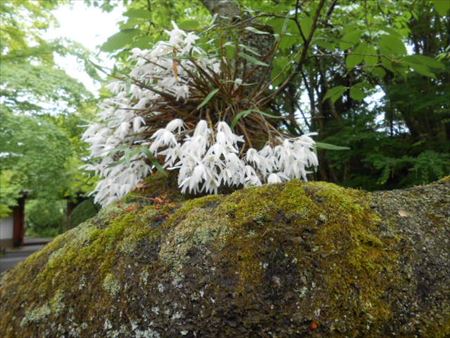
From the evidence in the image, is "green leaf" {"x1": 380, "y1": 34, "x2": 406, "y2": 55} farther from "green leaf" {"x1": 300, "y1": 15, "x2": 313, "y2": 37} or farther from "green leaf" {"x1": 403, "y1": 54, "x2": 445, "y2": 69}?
"green leaf" {"x1": 300, "y1": 15, "x2": 313, "y2": 37}

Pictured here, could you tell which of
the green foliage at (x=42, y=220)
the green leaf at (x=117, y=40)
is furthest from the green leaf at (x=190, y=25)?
the green foliage at (x=42, y=220)

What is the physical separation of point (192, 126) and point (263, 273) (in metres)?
0.87

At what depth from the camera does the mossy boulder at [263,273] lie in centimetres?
67

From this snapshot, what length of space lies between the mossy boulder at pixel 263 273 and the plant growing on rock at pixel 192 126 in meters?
0.38

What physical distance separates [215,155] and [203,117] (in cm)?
36

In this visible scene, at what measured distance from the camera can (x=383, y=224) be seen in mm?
781

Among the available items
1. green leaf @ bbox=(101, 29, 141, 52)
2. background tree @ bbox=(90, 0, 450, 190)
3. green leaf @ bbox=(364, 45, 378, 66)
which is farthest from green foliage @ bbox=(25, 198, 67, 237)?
green leaf @ bbox=(364, 45, 378, 66)

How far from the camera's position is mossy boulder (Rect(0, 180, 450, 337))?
0.67m

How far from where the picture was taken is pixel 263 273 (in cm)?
71

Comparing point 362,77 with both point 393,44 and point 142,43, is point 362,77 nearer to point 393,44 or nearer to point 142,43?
point 393,44

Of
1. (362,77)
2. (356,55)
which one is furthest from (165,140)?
(362,77)

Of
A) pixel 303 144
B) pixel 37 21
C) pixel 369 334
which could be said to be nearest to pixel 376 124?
pixel 303 144

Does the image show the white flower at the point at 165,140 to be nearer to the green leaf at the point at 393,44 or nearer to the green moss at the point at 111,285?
the green moss at the point at 111,285

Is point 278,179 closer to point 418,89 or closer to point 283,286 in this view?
point 283,286
